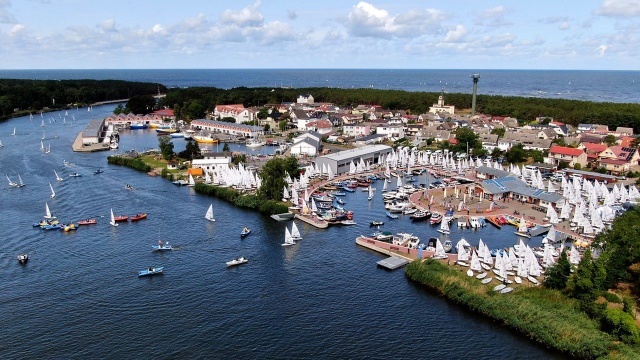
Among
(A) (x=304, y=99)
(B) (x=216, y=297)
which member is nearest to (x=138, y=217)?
(B) (x=216, y=297)

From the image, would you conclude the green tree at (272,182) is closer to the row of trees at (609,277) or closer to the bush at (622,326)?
the row of trees at (609,277)

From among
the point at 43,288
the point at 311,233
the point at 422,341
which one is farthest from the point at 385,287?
the point at 43,288

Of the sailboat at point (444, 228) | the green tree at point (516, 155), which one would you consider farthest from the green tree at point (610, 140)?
the sailboat at point (444, 228)

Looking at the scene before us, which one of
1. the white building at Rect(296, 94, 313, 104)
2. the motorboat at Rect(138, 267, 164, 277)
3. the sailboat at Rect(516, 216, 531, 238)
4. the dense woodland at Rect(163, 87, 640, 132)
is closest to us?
the motorboat at Rect(138, 267, 164, 277)

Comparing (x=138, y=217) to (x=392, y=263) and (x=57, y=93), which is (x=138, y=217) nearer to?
(x=392, y=263)

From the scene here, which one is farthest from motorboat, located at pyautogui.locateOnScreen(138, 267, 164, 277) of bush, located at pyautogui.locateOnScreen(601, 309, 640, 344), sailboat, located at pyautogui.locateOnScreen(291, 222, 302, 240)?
bush, located at pyautogui.locateOnScreen(601, 309, 640, 344)

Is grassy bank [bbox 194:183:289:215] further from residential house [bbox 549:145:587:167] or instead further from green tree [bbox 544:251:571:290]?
residential house [bbox 549:145:587:167]
